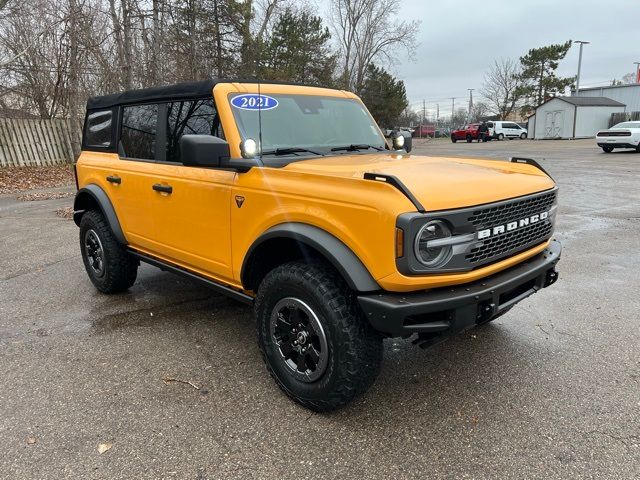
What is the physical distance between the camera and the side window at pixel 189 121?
11.0ft

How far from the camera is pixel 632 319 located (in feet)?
13.3

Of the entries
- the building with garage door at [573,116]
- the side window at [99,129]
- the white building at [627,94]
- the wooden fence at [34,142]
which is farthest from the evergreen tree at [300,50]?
the white building at [627,94]

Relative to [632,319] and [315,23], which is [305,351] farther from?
[315,23]

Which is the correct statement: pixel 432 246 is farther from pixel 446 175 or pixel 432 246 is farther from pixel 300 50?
pixel 300 50

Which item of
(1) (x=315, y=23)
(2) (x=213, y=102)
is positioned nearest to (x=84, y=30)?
(2) (x=213, y=102)

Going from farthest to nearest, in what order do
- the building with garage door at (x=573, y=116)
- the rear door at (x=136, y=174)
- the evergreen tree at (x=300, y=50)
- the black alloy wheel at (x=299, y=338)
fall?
the building with garage door at (x=573, y=116)
the evergreen tree at (x=300, y=50)
the rear door at (x=136, y=174)
the black alloy wheel at (x=299, y=338)

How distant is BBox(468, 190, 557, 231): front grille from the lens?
8.23 ft

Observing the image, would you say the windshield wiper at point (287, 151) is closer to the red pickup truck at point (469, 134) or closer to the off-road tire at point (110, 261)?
the off-road tire at point (110, 261)

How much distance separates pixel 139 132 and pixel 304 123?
5.16 ft

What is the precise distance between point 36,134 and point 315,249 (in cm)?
1805

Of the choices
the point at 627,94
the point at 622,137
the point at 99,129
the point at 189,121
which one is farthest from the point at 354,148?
the point at 627,94

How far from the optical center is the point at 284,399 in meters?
2.96

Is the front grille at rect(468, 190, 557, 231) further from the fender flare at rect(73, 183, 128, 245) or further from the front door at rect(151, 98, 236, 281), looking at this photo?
the fender flare at rect(73, 183, 128, 245)

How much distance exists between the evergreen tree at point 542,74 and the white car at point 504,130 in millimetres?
15384
